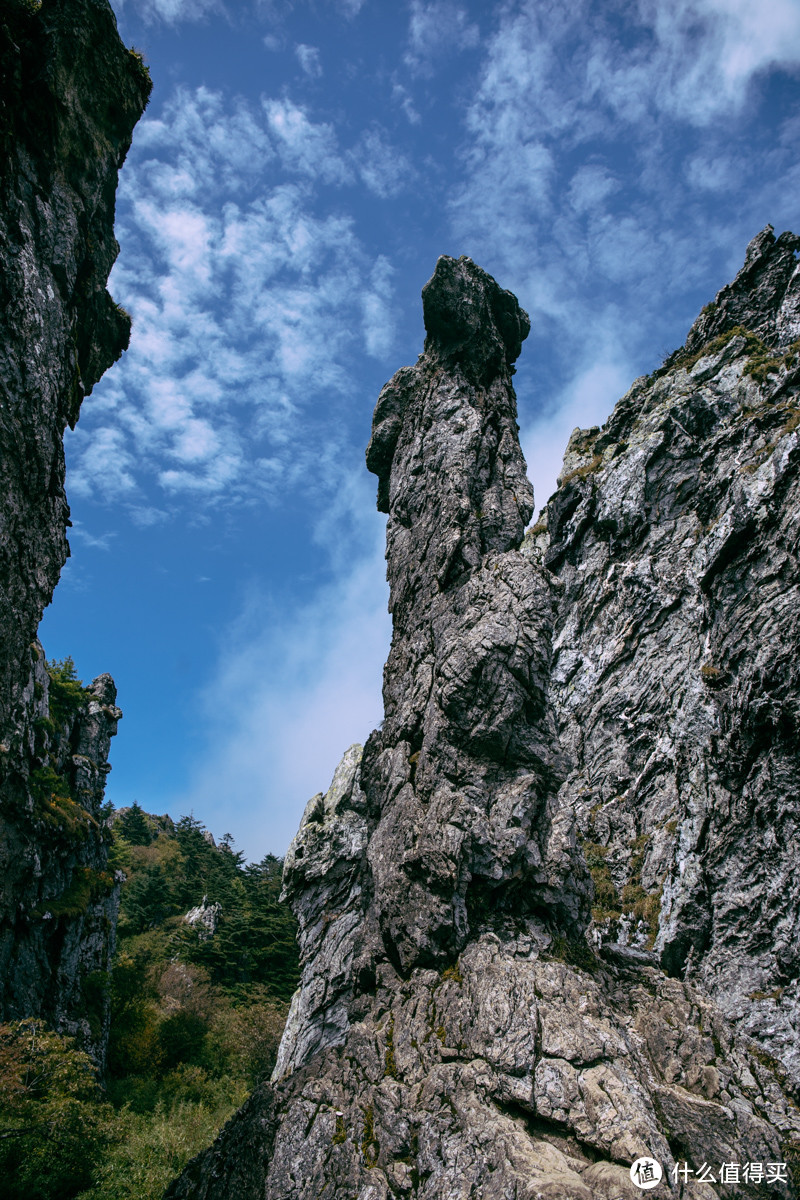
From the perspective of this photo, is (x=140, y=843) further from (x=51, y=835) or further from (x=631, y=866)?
(x=631, y=866)

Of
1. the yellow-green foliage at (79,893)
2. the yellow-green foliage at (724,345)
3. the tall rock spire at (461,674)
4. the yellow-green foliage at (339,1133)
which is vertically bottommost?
the yellow-green foliage at (339,1133)

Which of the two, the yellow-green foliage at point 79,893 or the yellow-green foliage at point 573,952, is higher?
the yellow-green foliage at point 79,893

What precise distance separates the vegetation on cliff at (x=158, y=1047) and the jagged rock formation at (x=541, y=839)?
18.2ft

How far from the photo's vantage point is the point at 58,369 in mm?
15211

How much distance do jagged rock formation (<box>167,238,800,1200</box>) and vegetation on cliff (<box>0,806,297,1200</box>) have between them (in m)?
5.56

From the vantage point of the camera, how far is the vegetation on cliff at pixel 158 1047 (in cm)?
1739

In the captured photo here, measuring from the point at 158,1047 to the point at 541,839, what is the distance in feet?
133

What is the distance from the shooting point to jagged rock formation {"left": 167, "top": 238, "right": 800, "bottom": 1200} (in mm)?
11188

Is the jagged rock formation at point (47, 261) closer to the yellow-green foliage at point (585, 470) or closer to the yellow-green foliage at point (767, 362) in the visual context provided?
the yellow-green foliage at point (585, 470)

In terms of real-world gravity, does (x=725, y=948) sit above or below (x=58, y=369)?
below

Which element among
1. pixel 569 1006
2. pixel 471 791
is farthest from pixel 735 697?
pixel 569 1006

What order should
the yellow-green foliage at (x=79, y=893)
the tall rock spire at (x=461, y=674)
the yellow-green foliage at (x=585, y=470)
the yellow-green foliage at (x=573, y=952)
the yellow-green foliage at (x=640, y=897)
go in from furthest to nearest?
the yellow-green foliage at (x=585, y=470) → the yellow-green foliage at (x=79, y=893) → the yellow-green foliage at (x=640, y=897) → the tall rock spire at (x=461, y=674) → the yellow-green foliage at (x=573, y=952)

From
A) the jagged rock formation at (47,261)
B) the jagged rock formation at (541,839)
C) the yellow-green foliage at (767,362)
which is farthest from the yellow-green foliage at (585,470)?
the jagged rock formation at (47,261)

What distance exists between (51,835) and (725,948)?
31.5 metres
